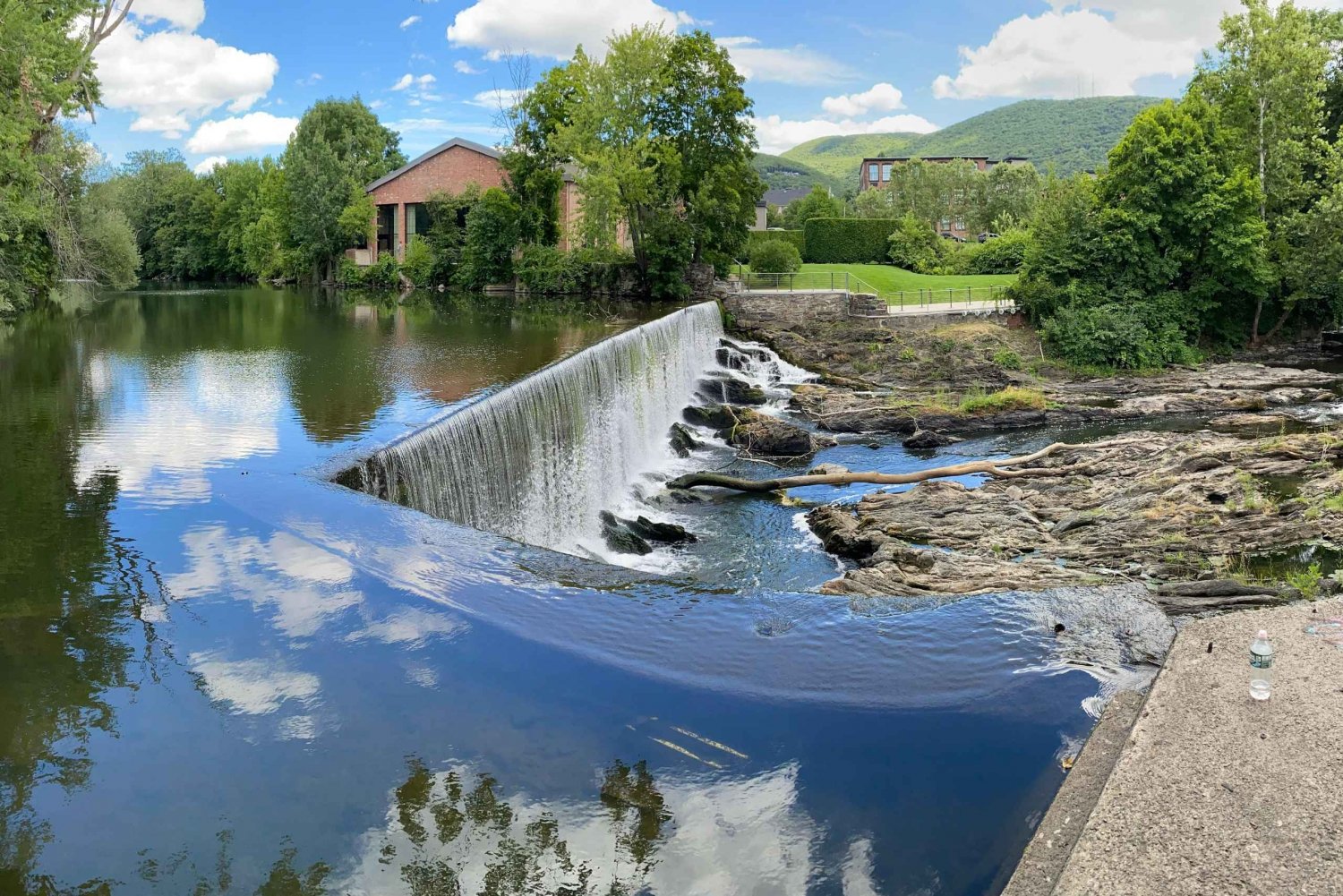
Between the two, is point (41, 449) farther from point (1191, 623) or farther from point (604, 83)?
point (604, 83)

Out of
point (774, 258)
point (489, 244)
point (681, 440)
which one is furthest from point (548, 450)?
point (489, 244)

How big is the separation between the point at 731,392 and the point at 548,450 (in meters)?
10.2

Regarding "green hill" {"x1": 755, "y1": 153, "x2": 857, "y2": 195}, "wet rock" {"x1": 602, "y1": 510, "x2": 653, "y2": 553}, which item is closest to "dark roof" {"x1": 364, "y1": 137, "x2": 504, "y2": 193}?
"wet rock" {"x1": 602, "y1": 510, "x2": 653, "y2": 553}

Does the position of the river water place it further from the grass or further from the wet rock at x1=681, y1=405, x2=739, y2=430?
the grass

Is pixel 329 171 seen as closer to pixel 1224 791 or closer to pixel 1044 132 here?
pixel 1224 791

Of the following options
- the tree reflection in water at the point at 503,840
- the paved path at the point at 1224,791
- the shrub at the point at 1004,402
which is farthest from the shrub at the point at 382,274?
the paved path at the point at 1224,791

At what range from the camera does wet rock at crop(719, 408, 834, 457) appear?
65.5 feet

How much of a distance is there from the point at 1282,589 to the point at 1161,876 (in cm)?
595

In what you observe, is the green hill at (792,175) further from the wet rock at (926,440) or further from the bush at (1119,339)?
the wet rock at (926,440)

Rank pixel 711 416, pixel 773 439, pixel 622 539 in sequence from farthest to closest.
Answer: pixel 711 416, pixel 773 439, pixel 622 539

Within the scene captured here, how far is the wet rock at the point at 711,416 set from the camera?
22.1 m

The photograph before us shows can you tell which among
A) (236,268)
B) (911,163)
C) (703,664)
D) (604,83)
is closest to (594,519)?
(703,664)

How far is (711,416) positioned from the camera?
→ 22281 mm

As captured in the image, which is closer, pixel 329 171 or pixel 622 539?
pixel 622 539
